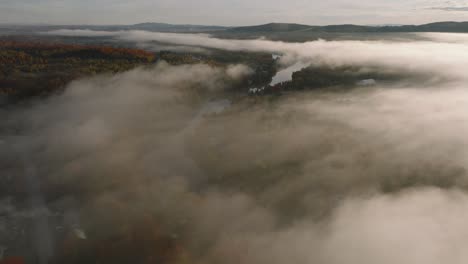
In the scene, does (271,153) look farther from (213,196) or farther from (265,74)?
(265,74)

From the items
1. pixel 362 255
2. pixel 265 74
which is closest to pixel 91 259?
pixel 362 255

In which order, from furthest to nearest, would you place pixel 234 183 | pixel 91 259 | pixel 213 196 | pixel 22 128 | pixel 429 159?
pixel 22 128 → pixel 429 159 → pixel 234 183 → pixel 213 196 → pixel 91 259

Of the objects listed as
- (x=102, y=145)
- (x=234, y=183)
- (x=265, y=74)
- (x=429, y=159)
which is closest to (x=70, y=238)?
(x=234, y=183)

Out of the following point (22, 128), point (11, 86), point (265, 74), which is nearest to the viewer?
point (22, 128)

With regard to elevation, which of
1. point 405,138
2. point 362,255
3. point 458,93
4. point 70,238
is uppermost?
point 458,93

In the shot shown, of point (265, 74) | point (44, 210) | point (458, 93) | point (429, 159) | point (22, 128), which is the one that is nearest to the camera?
point (44, 210)

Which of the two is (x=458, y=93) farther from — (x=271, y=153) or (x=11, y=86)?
(x=11, y=86)

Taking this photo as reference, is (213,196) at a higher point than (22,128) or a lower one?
lower

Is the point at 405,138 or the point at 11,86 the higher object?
the point at 11,86

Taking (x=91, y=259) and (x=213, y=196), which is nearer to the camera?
(x=91, y=259)
